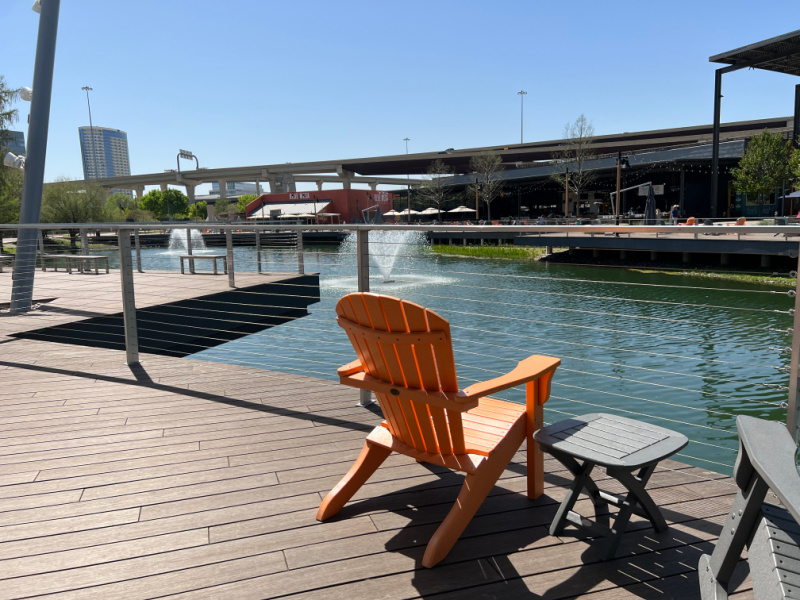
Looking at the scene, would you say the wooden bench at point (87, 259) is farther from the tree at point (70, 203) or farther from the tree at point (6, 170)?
the tree at point (70, 203)

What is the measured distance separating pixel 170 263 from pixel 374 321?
80.0 ft

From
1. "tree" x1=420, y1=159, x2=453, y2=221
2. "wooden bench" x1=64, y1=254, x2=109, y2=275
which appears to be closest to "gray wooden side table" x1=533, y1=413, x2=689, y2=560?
"wooden bench" x1=64, y1=254, x2=109, y2=275

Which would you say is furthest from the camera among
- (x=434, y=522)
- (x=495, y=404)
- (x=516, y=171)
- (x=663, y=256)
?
(x=516, y=171)

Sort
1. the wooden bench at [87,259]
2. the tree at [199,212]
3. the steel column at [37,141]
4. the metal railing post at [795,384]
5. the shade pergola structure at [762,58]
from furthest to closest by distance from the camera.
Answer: the tree at [199,212] → the shade pergola structure at [762,58] → the wooden bench at [87,259] → the steel column at [37,141] → the metal railing post at [795,384]

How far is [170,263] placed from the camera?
24188 millimetres

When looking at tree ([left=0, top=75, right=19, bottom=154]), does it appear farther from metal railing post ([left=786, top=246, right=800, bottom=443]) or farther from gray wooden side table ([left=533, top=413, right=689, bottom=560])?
metal railing post ([left=786, top=246, right=800, bottom=443])

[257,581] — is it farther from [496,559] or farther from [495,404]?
[495,404]

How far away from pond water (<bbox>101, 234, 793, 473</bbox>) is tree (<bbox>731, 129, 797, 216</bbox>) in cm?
1404

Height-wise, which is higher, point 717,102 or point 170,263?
point 717,102

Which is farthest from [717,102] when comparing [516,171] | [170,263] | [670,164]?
[170,263]

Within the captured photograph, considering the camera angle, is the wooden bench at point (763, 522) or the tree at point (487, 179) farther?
the tree at point (487, 179)

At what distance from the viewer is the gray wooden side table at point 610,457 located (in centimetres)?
183

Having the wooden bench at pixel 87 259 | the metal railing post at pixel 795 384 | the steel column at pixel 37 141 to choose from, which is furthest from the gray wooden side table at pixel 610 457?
the wooden bench at pixel 87 259

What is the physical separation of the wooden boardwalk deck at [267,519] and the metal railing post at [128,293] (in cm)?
101
